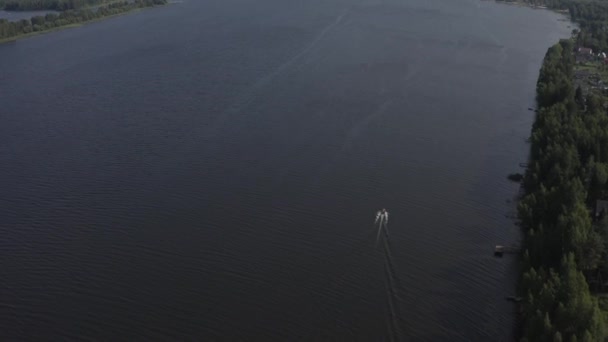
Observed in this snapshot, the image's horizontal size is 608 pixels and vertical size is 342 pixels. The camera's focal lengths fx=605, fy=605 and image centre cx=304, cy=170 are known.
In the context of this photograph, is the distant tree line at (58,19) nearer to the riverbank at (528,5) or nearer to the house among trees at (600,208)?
the riverbank at (528,5)

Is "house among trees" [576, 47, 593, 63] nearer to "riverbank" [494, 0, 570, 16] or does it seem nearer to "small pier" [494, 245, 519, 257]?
"riverbank" [494, 0, 570, 16]

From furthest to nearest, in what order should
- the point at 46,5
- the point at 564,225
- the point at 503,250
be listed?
1. the point at 46,5
2. the point at 503,250
3. the point at 564,225

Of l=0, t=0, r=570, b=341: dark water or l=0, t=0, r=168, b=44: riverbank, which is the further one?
l=0, t=0, r=168, b=44: riverbank

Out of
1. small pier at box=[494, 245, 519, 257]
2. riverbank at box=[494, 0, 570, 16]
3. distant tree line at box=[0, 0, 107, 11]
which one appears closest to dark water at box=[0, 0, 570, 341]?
small pier at box=[494, 245, 519, 257]

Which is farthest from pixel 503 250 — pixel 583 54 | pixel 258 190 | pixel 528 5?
pixel 528 5

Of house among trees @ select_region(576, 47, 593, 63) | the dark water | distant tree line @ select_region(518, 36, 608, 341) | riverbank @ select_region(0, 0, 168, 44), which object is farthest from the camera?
riverbank @ select_region(0, 0, 168, 44)

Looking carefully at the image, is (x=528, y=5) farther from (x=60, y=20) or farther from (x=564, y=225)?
(x=564, y=225)
